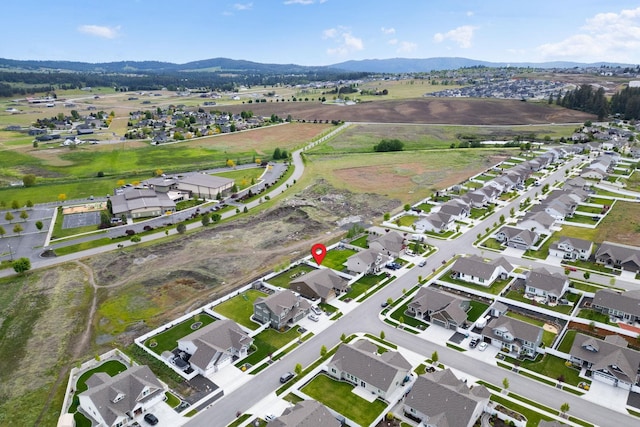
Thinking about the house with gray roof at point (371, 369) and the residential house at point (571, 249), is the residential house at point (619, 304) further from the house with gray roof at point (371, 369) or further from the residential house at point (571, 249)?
the house with gray roof at point (371, 369)

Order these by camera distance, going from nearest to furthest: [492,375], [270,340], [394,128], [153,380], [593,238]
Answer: [153,380] → [492,375] → [270,340] → [593,238] → [394,128]

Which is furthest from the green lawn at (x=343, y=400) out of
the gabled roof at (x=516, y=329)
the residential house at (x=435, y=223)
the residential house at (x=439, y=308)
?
the residential house at (x=435, y=223)

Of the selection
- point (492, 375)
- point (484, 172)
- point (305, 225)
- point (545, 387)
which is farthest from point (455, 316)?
point (484, 172)

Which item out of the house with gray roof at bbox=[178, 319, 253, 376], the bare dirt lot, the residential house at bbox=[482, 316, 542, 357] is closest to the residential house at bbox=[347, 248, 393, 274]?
the residential house at bbox=[482, 316, 542, 357]

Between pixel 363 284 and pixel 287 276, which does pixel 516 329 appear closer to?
pixel 363 284

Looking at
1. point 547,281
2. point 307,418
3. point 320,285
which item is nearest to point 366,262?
point 320,285

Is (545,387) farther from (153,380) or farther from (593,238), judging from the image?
(593,238)
